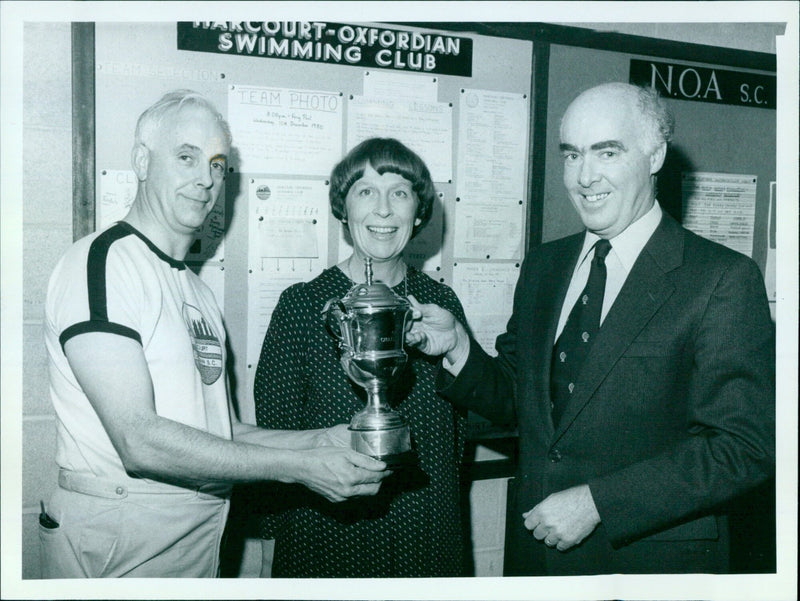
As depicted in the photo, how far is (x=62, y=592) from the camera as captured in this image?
1529 millimetres

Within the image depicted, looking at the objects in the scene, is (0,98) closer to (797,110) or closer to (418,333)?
(418,333)

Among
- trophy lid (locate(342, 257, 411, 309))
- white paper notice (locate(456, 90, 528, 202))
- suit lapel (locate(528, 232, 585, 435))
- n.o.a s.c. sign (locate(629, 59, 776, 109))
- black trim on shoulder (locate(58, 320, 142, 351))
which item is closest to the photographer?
black trim on shoulder (locate(58, 320, 142, 351))

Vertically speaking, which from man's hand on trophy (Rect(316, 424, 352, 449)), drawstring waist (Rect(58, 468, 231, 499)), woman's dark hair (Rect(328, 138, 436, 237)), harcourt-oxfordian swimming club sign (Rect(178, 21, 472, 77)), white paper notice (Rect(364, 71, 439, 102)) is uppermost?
harcourt-oxfordian swimming club sign (Rect(178, 21, 472, 77))

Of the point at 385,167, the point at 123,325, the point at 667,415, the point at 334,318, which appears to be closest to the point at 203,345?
the point at 123,325

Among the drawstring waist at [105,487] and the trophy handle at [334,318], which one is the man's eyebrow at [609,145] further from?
the drawstring waist at [105,487]

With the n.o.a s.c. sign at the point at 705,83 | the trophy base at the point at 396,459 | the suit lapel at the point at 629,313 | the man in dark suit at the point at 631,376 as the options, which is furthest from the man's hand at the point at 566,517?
the n.o.a s.c. sign at the point at 705,83

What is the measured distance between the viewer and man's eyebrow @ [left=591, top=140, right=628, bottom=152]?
59.1 inches

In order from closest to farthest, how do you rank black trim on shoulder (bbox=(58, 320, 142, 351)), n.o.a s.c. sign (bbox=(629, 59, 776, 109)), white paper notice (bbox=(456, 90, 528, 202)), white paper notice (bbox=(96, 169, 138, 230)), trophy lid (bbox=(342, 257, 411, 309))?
black trim on shoulder (bbox=(58, 320, 142, 351))
trophy lid (bbox=(342, 257, 411, 309))
white paper notice (bbox=(96, 169, 138, 230))
white paper notice (bbox=(456, 90, 528, 202))
n.o.a s.c. sign (bbox=(629, 59, 776, 109))

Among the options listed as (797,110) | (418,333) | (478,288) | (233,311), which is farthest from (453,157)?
(797,110)

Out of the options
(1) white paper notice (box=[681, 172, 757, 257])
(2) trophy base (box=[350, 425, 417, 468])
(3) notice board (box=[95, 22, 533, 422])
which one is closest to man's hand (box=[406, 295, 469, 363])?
(2) trophy base (box=[350, 425, 417, 468])

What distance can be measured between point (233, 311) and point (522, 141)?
101cm

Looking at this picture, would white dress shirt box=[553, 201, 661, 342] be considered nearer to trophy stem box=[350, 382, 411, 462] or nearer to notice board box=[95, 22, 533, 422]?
trophy stem box=[350, 382, 411, 462]

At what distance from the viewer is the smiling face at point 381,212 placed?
1629 mm

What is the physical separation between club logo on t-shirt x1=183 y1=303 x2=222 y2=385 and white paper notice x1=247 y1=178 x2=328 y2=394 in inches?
12.6
